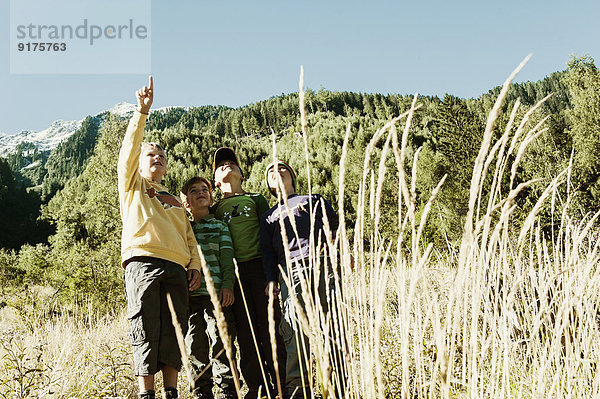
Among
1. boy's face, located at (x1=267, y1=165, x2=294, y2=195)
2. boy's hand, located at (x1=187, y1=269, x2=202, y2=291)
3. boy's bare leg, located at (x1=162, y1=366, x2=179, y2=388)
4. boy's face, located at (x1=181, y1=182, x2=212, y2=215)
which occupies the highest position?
boy's face, located at (x1=267, y1=165, x2=294, y2=195)

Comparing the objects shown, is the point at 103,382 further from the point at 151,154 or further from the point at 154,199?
the point at 151,154

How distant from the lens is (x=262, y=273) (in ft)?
8.82

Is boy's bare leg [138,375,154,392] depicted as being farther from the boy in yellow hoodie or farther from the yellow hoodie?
the yellow hoodie

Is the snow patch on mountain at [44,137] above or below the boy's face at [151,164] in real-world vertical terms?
above

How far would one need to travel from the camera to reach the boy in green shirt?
2527mm

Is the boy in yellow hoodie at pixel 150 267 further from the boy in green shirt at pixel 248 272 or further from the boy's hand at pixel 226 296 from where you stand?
Answer: the boy in green shirt at pixel 248 272

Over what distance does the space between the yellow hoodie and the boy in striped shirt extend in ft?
0.87

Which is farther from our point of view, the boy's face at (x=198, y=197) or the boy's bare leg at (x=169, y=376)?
the boy's face at (x=198, y=197)

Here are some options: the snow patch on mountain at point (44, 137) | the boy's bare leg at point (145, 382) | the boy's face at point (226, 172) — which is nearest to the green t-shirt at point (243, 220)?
the boy's face at point (226, 172)

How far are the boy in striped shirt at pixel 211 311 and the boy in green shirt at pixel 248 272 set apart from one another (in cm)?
10

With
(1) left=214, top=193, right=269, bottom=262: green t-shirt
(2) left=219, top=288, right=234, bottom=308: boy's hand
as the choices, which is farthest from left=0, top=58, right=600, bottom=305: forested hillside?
(2) left=219, top=288, right=234, bottom=308: boy's hand

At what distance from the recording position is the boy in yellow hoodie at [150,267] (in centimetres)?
193

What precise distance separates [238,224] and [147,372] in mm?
1148

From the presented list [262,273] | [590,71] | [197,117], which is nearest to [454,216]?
[590,71]
